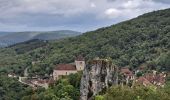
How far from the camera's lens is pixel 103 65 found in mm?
66938

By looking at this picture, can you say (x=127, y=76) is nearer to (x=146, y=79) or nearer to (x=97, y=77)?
(x=146, y=79)

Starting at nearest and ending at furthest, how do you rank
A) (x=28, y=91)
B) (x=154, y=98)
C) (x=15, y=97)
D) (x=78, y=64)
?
(x=154, y=98), (x=28, y=91), (x=15, y=97), (x=78, y=64)

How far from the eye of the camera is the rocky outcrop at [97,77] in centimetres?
6694

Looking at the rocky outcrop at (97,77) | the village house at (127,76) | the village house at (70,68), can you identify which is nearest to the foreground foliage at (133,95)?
the rocky outcrop at (97,77)

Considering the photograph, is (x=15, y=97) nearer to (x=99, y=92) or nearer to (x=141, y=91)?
(x=99, y=92)

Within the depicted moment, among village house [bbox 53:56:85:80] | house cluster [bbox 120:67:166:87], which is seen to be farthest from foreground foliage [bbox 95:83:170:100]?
village house [bbox 53:56:85:80]

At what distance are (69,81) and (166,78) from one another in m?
46.1

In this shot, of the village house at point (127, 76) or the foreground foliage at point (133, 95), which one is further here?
the village house at point (127, 76)

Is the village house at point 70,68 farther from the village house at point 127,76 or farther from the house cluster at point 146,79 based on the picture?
the house cluster at point 146,79

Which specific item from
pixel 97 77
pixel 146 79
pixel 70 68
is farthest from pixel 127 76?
pixel 70 68

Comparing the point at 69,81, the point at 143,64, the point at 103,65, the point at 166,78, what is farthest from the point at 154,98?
the point at 143,64

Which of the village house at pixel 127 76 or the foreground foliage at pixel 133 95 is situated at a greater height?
the foreground foliage at pixel 133 95

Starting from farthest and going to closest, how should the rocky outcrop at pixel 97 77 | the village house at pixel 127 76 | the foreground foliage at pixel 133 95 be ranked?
the village house at pixel 127 76, the rocky outcrop at pixel 97 77, the foreground foliage at pixel 133 95

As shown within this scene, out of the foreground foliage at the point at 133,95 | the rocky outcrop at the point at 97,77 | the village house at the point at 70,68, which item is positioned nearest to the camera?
the foreground foliage at the point at 133,95
